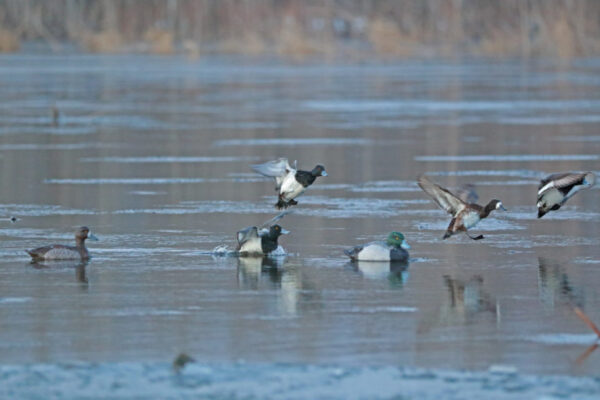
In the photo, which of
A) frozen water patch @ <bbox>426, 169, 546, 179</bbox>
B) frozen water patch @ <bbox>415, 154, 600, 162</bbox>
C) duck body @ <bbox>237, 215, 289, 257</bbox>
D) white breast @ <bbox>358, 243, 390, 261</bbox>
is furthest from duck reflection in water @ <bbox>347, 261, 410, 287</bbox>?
frozen water patch @ <bbox>415, 154, 600, 162</bbox>

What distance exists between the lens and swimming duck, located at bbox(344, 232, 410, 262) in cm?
977

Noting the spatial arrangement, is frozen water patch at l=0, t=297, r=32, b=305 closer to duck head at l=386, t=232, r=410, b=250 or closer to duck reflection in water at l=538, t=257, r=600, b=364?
duck head at l=386, t=232, r=410, b=250

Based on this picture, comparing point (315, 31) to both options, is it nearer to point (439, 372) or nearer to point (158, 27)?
point (158, 27)

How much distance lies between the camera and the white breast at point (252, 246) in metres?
10.1

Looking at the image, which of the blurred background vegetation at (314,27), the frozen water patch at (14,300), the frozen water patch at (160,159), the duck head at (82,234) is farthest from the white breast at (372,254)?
the blurred background vegetation at (314,27)

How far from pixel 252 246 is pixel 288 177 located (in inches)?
25.5

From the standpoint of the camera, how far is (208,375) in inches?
258

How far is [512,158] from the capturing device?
17188 mm

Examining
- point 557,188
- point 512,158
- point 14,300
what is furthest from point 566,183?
point 512,158

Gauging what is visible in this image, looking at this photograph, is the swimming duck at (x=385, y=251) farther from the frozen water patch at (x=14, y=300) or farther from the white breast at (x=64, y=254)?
the frozen water patch at (x=14, y=300)

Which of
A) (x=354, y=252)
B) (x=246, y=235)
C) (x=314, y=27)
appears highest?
(x=314, y=27)

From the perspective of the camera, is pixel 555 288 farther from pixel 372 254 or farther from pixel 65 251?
pixel 65 251

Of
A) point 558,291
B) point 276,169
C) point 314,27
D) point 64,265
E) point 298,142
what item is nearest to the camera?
point 558,291

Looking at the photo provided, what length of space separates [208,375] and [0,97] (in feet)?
78.4
